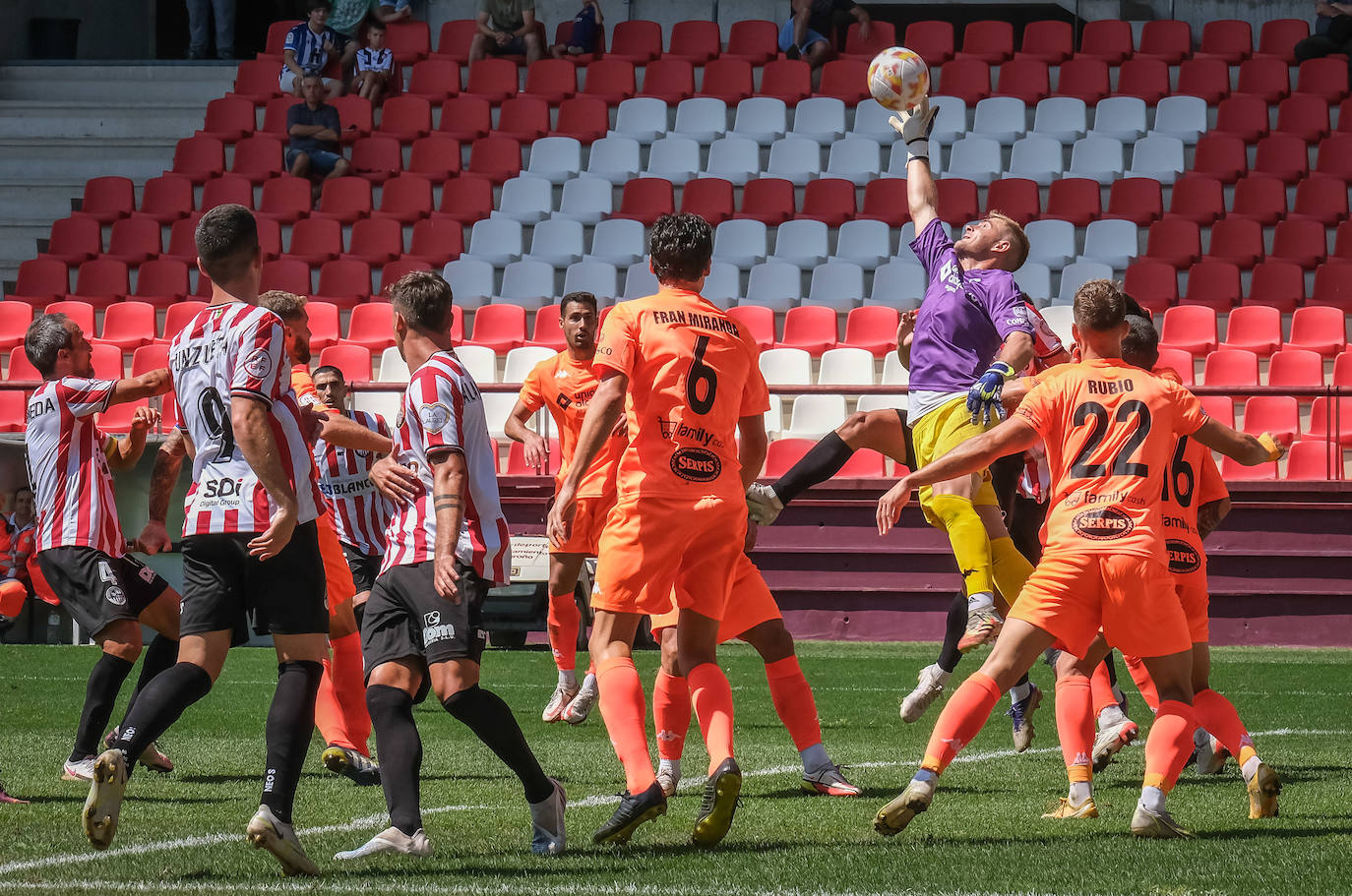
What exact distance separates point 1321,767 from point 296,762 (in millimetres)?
4326

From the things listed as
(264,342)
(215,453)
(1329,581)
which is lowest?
(1329,581)

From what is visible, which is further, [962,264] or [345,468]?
[345,468]

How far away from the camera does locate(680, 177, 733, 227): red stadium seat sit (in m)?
18.6

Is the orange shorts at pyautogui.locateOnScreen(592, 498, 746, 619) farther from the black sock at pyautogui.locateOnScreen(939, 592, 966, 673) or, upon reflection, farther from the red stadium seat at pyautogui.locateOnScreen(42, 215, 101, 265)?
the red stadium seat at pyautogui.locateOnScreen(42, 215, 101, 265)

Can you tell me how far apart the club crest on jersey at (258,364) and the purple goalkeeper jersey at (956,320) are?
3332 mm

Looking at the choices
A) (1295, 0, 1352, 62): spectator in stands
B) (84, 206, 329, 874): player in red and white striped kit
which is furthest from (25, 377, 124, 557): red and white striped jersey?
(1295, 0, 1352, 62): spectator in stands

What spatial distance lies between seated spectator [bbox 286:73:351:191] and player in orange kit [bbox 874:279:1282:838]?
636 inches

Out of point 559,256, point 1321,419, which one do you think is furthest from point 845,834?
point 559,256

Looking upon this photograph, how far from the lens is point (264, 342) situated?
15.6 ft

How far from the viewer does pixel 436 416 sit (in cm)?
485

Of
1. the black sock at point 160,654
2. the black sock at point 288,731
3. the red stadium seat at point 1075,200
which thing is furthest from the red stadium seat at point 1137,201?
the black sock at point 288,731

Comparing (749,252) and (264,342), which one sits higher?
(749,252)

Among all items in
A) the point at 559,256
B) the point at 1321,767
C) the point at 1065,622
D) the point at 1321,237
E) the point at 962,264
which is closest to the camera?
the point at 1065,622

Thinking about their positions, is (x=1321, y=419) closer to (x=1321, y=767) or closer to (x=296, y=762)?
(x=1321, y=767)
